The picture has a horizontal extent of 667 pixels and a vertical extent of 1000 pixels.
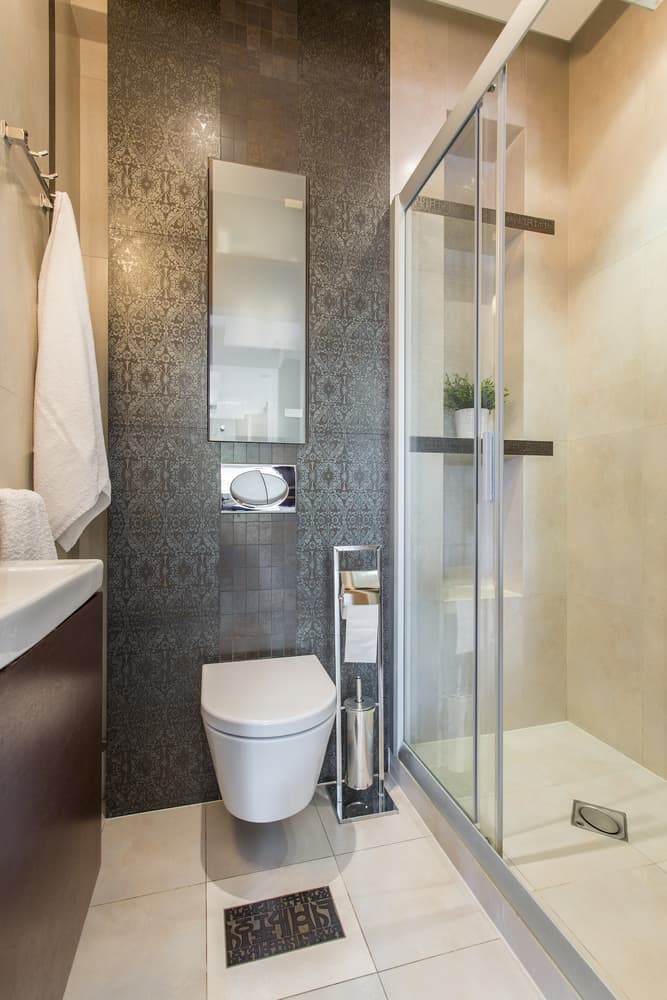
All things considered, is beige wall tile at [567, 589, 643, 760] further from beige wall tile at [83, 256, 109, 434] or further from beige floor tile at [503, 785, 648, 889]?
beige wall tile at [83, 256, 109, 434]

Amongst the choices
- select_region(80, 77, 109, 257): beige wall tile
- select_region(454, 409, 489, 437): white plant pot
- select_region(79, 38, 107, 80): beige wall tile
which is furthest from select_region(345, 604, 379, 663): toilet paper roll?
Result: select_region(79, 38, 107, 80): beige wall tile

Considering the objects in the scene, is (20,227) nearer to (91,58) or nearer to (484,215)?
(91,58)

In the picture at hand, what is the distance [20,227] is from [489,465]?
4.22ft

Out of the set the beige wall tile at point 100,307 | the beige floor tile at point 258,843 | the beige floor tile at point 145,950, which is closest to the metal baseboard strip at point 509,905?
the beige floor tile at point 258,843

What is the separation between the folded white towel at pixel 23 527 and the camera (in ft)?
3.24

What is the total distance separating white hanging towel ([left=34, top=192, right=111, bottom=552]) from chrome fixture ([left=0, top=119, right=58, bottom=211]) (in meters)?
0.05

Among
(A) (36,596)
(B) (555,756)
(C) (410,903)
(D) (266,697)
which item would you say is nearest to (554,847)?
(C) (410,903)

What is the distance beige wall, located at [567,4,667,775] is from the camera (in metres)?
1.66

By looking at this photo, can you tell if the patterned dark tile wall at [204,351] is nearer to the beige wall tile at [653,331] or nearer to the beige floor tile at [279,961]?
the beige floor tile at [279,961]

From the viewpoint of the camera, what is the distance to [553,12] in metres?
1.28

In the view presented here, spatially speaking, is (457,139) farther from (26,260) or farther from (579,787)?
(579,787)

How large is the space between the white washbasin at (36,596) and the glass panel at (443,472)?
3.15 ft

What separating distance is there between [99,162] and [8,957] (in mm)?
1910

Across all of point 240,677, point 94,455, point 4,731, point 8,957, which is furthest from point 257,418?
point 8,957
